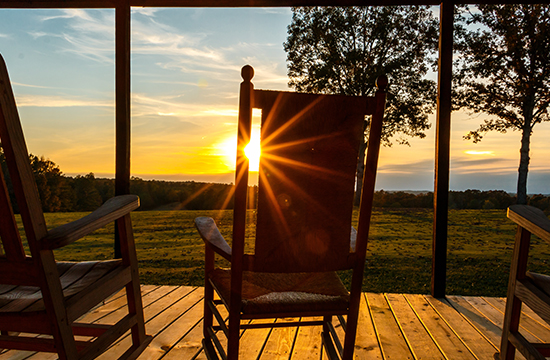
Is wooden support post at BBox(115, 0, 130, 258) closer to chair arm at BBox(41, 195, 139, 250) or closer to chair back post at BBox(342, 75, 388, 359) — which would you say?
chair arm at BBox(41, 195, 139, 250)

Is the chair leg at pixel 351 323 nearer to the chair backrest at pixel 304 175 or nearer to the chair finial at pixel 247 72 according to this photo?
the chair backrest at pixel 304 175

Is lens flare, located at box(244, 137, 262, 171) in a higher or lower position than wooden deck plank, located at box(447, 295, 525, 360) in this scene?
higher

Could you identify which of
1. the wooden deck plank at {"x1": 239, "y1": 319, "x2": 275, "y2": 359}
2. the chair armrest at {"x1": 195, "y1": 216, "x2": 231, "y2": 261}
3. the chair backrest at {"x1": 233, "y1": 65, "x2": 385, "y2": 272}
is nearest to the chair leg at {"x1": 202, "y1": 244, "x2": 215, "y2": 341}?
the chair armrest at {"x1": 195, "y1": 216, "x2": 231, "y2": 261}

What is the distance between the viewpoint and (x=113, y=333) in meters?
1.33

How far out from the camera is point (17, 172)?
888mm

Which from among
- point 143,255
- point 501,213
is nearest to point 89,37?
point 143,255

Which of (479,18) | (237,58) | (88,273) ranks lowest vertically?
(88,273)

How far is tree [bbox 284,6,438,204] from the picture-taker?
8.52m

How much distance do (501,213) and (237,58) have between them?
727cm

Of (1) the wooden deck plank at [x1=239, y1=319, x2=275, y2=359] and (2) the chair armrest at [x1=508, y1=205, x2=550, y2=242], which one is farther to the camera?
(1) the wooden deck plank at [x1=239, y1=319, x2=275, y2=359]

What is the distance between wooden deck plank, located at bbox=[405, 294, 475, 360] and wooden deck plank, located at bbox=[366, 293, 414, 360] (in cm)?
17

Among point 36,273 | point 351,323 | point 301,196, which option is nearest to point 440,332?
point 351,323

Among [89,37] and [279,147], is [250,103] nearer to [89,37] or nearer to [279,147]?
[279,147]

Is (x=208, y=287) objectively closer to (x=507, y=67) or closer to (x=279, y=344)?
(x=279, y=344)
